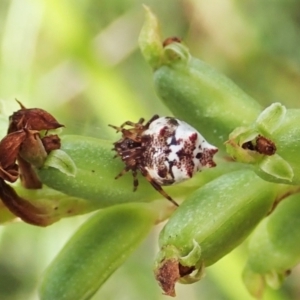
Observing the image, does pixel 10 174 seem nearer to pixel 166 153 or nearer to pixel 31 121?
pixel 31 121

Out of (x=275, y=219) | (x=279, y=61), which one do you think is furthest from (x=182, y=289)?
(x=275, y=219)

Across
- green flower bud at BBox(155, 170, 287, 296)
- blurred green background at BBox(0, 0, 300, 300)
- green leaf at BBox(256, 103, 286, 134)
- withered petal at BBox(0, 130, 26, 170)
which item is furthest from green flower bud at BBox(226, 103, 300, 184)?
blurred green background at BBox(0, 0, 300, 300)

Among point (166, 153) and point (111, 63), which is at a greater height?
point (166, 153)

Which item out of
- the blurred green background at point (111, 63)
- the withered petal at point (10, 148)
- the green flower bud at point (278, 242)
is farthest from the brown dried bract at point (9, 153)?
the blurred green background at point (111, 63)

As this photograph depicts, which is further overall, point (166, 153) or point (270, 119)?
point (166, 153)

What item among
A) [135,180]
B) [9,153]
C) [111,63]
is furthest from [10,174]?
[111,63]
